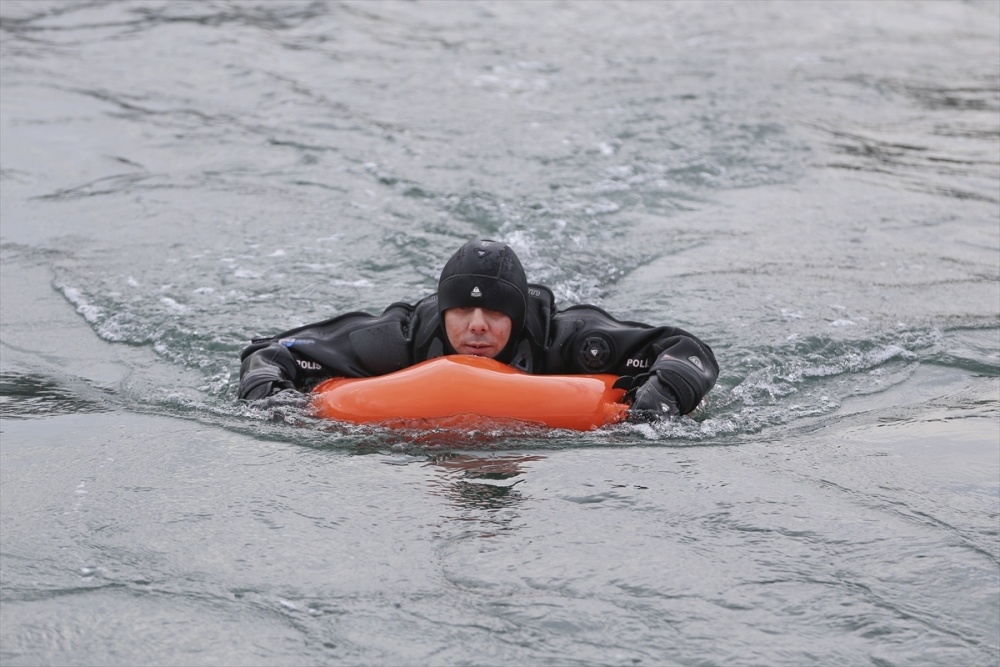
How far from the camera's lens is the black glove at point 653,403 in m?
5.56

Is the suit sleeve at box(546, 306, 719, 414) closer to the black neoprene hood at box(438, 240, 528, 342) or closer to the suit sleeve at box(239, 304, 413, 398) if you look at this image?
the black neoprene hood at box(438, 240, 528, 342)

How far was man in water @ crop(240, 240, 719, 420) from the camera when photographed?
230 inches

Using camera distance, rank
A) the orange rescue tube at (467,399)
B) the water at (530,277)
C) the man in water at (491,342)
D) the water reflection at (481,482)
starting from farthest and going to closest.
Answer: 1. the man in water at (491,342)
2. the orange rescue tube at (467,399)
3. the water reflection at (481,482)
4. the water at (530,277)

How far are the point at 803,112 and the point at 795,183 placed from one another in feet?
7.59

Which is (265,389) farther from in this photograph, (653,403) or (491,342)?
(653,403)

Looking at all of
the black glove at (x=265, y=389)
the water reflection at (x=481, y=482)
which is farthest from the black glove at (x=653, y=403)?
the black glove at (x=265, y=389)

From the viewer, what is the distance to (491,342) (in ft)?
19.5

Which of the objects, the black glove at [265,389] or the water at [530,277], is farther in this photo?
the black glove at [265,389]

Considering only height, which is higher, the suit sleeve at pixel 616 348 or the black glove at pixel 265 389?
the suit sleeve at pixel 616 348

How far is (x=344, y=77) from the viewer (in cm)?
1287

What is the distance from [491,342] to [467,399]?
0.68 m

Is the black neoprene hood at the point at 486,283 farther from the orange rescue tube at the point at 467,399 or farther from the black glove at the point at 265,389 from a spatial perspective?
the black glove at the point at 265,389

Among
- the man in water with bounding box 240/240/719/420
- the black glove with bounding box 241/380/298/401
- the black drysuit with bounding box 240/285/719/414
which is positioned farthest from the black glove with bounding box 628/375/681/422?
the black glove with bounding box 241/380/298/401

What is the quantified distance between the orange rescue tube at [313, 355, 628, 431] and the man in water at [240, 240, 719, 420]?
299 millimetres
